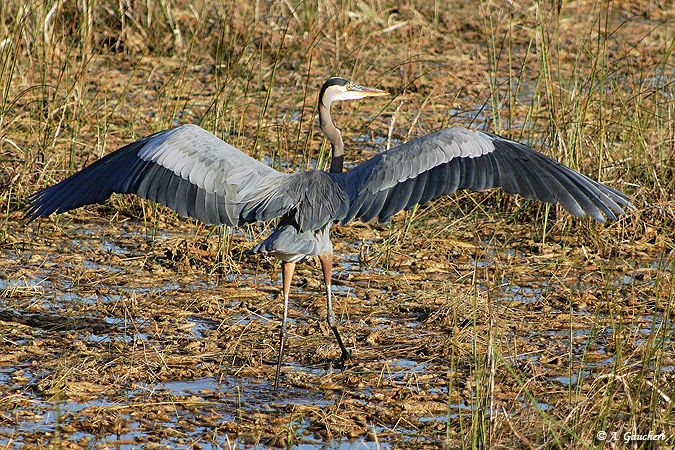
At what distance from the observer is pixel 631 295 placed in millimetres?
6539

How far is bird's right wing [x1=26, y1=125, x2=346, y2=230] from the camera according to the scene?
5.49 meters

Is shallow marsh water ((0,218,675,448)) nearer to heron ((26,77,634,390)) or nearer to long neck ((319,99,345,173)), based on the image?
heron ((26,77,634,390))

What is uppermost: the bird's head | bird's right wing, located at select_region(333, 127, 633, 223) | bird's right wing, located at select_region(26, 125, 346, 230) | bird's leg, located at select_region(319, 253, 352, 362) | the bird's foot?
the bird's head

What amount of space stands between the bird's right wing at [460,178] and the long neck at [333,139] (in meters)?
0.55

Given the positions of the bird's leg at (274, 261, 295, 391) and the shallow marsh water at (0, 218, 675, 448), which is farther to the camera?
the bird's leg at (274, 261, 295, 391)

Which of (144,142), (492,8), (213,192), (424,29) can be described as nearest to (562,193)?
(213,192)

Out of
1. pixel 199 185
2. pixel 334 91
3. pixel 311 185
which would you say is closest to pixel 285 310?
pixel 311 185

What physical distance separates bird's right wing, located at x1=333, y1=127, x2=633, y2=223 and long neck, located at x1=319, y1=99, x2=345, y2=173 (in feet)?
1.81

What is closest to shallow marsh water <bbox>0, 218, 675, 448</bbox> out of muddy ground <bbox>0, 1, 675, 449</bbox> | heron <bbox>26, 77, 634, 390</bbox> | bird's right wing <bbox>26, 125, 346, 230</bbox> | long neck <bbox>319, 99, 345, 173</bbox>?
muddy ground <bbox>0, 1, 675, 449</bbox>

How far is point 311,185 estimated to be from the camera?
5.64 metres

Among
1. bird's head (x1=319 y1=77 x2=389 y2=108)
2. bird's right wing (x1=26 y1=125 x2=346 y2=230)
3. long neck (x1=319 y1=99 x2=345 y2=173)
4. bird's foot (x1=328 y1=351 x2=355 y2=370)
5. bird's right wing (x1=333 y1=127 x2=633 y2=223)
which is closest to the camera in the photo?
bird's right wing (x1=333 y1=127 x2=633 y2=223)

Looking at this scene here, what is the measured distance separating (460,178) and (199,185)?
124 cm

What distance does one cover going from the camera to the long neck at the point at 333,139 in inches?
242

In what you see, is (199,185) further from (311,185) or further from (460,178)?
(460,178)
